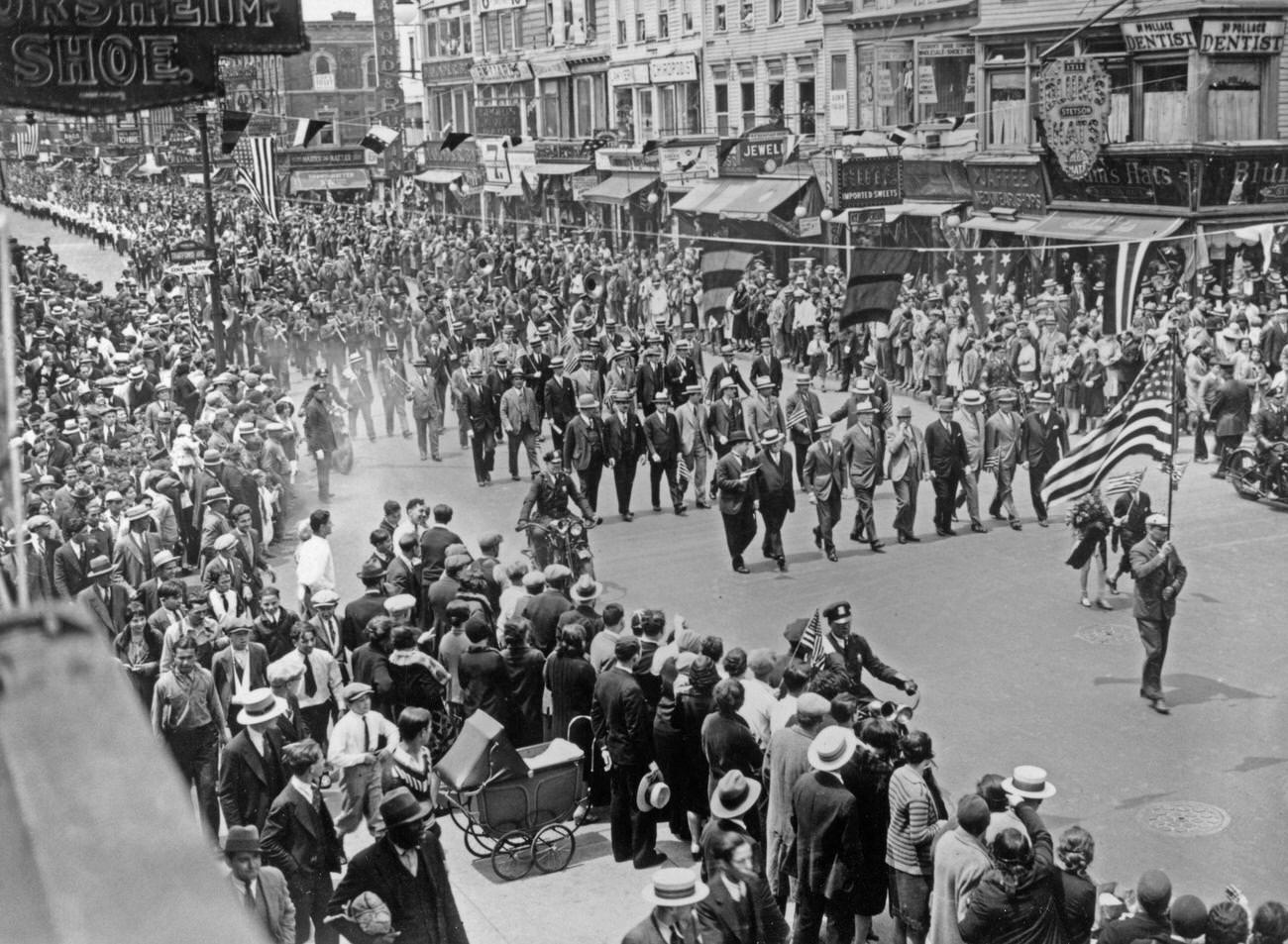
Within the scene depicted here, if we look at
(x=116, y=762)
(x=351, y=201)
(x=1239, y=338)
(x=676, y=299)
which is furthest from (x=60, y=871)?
(x=351, y=201)

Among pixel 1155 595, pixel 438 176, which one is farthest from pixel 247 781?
pixel 438 176

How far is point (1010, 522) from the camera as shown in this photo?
1761cm

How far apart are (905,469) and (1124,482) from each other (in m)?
3.49

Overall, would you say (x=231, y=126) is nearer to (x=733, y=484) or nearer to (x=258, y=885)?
(x=733, y=484)

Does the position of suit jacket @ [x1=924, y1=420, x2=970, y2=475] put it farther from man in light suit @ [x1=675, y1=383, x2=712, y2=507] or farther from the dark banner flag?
the dark banner flag

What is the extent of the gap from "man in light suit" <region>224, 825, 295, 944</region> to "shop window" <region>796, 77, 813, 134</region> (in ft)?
118

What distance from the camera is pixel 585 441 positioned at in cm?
1823

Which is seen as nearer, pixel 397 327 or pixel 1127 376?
pixel 1127 376

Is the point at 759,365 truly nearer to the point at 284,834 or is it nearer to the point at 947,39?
the point at 284,834

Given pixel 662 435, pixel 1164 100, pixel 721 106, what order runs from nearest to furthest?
pixel 662 435, pixel 1164 100, pixel 721 106

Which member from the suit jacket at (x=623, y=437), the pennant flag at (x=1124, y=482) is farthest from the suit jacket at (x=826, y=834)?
the suit jacket at (x=623, y=437)

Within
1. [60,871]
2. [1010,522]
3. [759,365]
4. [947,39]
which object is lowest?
[1010,522]

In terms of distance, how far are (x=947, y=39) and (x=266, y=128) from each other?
1290 inches

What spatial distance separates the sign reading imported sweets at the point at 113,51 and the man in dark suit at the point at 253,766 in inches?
175
